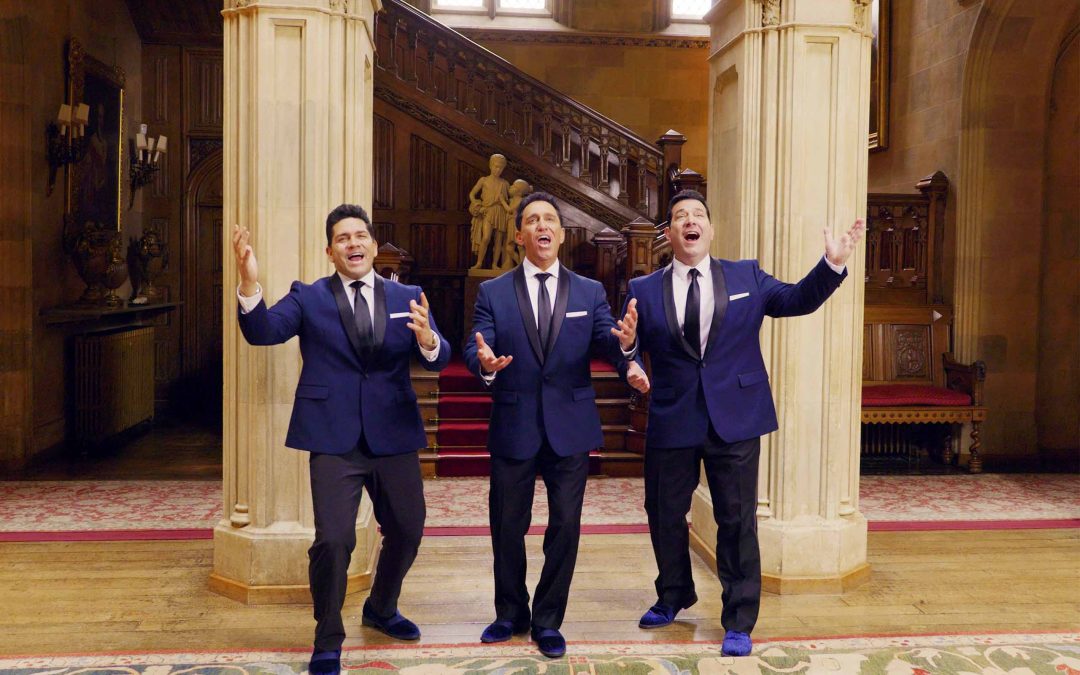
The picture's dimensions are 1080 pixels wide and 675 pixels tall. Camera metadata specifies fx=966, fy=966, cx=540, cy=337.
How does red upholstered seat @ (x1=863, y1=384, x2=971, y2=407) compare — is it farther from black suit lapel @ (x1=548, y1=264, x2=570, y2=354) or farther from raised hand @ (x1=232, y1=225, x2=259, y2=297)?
raised hand @ (x1=232, y1=225, x2=259, y2=297)

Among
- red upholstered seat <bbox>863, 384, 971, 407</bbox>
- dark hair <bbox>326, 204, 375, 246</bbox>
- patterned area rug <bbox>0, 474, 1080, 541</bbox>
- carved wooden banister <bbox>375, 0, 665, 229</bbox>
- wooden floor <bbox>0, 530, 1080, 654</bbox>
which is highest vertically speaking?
carved wooden banister <bbox>375, 0, 665, 229</bbox>

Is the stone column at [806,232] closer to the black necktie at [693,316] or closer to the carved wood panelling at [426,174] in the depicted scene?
the black necktie at [693,316]

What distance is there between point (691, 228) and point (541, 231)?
0.60 m

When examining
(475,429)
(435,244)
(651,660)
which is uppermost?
(435,244)

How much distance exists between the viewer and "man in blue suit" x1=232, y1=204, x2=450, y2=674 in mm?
3432

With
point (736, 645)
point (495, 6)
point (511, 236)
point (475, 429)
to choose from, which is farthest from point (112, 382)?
point (495, 6)

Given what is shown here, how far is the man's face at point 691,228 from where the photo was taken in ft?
12.1

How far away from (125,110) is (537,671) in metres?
7.69

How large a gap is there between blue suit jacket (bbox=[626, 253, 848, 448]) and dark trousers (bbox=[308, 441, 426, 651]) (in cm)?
102

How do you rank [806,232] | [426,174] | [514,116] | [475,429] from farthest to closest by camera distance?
[514,116]
[426,174]
[475,429]
[806,232]

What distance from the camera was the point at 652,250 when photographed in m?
8.09

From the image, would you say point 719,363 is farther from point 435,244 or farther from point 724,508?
point 435,244

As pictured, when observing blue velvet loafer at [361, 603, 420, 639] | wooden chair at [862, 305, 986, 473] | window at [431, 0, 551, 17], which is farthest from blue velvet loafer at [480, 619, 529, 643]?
window at [431, 0, 551, 17]

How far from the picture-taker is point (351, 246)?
3.47m
